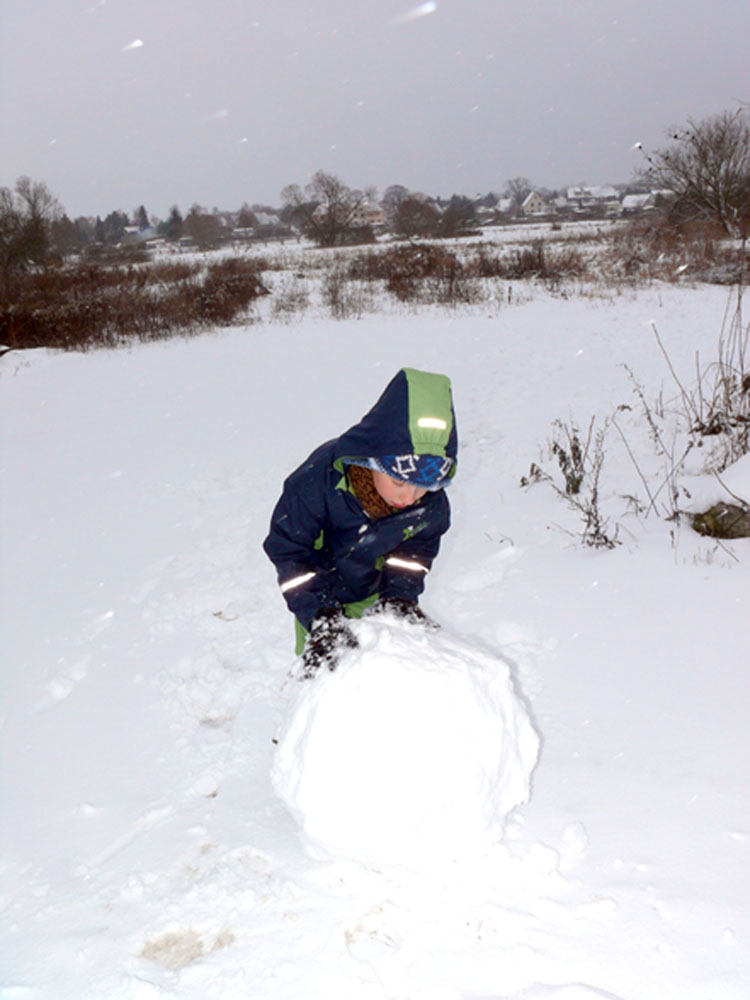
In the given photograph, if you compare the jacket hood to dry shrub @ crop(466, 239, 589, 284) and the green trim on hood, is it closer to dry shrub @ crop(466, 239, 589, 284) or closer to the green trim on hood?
the green trim on hood

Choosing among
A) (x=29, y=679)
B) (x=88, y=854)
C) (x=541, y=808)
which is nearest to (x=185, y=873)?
(x=88, y=854)

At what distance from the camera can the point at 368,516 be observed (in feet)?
8.22

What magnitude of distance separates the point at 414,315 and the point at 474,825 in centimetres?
1217

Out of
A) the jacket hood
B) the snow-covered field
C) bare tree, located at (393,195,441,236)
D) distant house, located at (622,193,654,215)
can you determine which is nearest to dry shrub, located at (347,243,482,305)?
distant house, located at (622,193,654,215)

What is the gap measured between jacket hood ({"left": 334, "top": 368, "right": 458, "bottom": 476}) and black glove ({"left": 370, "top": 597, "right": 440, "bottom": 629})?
58cm

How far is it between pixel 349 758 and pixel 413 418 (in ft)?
3.40

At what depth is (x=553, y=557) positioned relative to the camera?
3859 mm

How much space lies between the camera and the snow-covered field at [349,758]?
1.69m

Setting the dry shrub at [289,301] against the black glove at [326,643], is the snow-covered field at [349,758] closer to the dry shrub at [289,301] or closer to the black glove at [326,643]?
the black glove at [326,643]

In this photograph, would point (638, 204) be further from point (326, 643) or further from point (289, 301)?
point (326, 643)

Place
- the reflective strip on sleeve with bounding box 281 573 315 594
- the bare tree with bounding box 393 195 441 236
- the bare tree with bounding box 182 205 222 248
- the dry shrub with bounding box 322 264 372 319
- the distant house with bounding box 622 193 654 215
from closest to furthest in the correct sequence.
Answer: the reflective strip on sleeve with bounding box 281 573 315 594 < the dry shrub with bounding box 322 264 372 319 < the distant house with bounding box 622 193 654 215 < the bare tree with bounding box 393 195 441 236 < the bare tree with bounding box 182 205 222 248

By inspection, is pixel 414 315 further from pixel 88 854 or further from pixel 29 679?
pixel 88 854

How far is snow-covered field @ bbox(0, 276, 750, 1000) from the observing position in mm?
1688

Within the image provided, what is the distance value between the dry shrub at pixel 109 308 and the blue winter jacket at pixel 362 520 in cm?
1187
